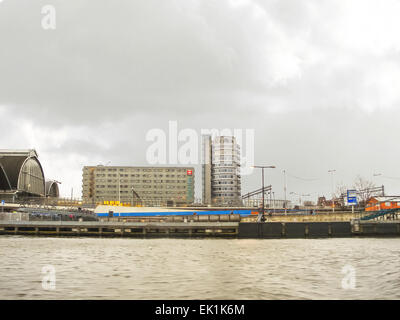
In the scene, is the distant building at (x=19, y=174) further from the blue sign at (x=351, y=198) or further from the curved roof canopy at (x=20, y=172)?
the blue sign at (x=351, y=198)

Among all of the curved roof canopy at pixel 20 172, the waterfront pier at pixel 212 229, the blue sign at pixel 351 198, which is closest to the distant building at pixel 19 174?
the curved roof canopy at pixel 20 172

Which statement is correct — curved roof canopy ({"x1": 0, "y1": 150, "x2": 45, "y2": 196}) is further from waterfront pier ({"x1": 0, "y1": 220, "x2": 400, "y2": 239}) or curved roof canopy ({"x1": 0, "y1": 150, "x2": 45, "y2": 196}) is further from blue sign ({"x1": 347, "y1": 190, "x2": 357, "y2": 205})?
blue sign ({"x1": 347, "y1": 190, "x2": 357, "y2": 205})

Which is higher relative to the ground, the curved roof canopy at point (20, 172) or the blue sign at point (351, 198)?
the curved roof canopy at point (20, 172)

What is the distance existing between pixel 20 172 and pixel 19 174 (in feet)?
2.83

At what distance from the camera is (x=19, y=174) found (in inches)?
5719

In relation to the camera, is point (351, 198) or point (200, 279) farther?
point (351, 198)

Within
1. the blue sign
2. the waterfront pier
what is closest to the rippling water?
the waterfront pier

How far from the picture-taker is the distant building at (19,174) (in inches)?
5512

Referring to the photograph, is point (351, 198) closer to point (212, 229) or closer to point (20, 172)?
point (212, 229)

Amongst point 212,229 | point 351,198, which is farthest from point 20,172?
point 351,198

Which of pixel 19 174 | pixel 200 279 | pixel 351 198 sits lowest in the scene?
pixel 200 279

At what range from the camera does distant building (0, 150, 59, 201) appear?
140 metres
